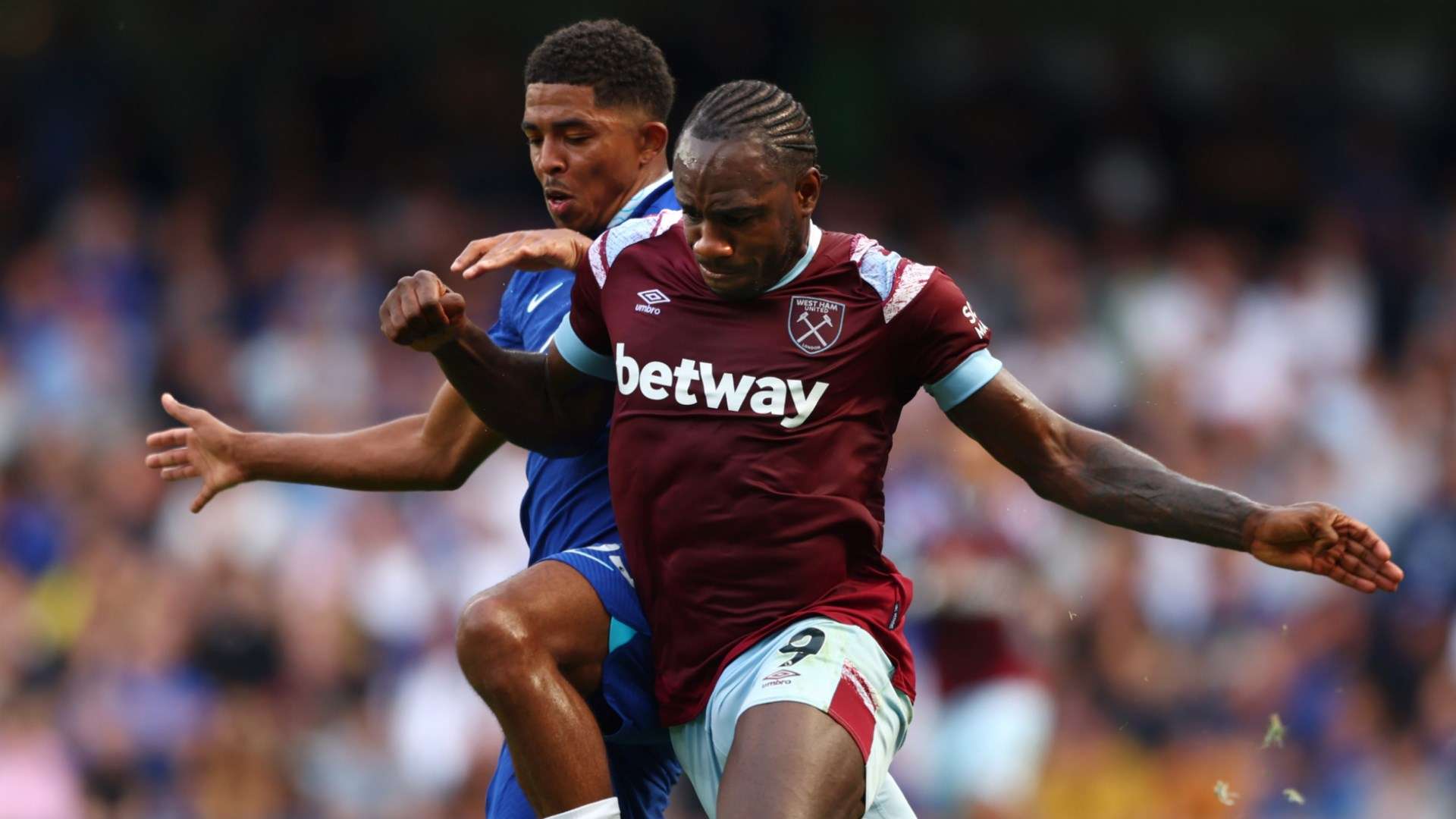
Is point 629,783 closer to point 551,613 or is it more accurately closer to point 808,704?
point 551,613

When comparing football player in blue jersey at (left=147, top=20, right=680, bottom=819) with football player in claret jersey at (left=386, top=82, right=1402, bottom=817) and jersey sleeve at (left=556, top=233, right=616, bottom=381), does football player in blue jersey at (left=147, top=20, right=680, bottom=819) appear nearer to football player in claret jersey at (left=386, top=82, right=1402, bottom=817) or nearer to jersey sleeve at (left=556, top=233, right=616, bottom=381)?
football player in claret jersey at (left=386, top=82, right=1402, bottom=817)

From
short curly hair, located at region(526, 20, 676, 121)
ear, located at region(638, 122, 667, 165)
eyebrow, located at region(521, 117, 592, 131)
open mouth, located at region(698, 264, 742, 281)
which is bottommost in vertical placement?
open mouth, located at region(698, 264, 742, 281)

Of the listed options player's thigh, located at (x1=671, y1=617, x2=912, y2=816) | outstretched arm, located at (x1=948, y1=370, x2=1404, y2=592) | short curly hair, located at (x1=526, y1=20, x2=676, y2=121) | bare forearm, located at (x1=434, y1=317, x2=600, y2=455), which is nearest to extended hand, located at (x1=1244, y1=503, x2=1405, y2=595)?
outstretched arm, located at (x1=948, y1=370, x2=1404, y2=592)

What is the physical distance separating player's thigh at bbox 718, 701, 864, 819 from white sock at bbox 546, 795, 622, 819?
1.16 ft

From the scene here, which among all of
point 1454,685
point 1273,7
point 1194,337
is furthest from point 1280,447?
point 1273,7

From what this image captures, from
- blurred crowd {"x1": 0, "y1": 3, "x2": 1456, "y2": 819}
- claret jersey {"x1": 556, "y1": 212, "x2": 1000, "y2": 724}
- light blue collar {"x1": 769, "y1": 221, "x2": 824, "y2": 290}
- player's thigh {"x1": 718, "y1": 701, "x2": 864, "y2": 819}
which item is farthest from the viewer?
blurred crowd {"x1": 0, "y1": 3, "x2": 1456, "y2": 819}

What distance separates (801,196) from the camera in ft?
15.9

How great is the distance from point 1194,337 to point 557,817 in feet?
27.2

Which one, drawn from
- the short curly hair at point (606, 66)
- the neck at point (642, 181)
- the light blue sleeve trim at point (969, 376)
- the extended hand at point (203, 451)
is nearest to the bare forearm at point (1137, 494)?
the light blue sleeve trim at point (969, 376)

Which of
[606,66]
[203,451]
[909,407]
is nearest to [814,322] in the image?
[606,66]

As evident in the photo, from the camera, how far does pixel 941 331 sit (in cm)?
482

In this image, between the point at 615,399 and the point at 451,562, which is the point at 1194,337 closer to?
the point at 451,562

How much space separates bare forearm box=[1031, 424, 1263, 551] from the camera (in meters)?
4.84

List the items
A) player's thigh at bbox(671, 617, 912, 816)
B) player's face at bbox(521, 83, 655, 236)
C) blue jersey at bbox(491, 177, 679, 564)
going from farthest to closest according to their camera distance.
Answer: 1. player's face at bbox(521, 83, 655, 236)
2. blue jersey at bbox(491, 177, 679, 564)
3. player's thigh at bbox(671, 617, 912, 816)
